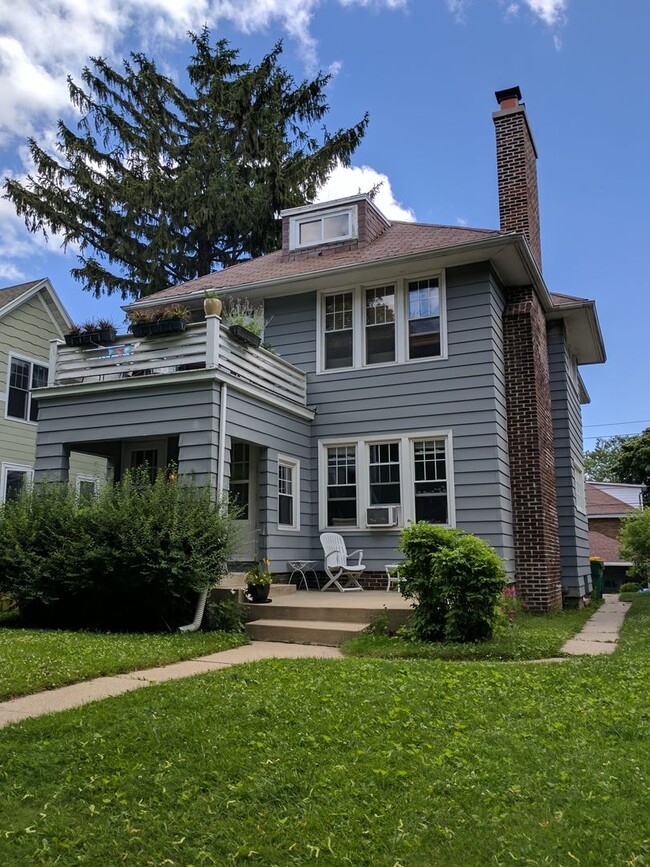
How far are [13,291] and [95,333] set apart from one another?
814 cm

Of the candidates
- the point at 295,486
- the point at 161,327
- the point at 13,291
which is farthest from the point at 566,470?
the point at 13,291

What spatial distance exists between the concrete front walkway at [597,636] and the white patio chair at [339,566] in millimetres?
3619

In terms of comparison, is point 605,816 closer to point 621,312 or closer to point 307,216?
point 307,216

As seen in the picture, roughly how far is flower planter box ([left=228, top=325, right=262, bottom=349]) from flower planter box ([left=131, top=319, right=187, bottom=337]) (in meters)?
0.72

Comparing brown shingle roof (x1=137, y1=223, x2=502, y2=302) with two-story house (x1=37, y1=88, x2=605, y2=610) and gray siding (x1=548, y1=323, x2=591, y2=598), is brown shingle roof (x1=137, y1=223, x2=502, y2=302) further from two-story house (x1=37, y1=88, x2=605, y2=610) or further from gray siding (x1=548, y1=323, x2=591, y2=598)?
gray siding (x1=548, y1=323, x2=591, y2=598)

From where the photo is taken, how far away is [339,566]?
11.4m

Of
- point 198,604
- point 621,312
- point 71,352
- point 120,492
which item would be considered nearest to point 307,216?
point 71,352

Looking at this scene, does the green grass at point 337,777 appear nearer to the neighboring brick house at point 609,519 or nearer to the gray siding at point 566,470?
the gray siding at point 566,470

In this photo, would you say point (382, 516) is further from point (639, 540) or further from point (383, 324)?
point (639, 540)

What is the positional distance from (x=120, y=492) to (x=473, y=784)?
22.5 feet

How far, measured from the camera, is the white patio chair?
11508mm

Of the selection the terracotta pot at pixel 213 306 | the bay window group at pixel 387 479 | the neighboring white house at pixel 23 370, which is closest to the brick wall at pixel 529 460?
the bay window group at pixel 387 479

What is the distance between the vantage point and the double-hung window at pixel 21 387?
16.6m

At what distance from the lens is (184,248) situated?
23.8 meters
